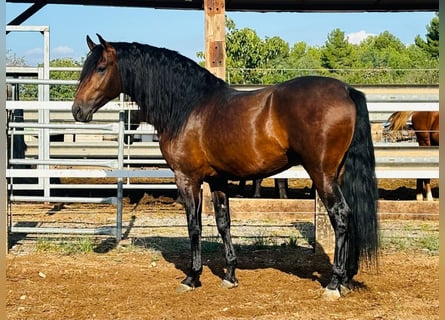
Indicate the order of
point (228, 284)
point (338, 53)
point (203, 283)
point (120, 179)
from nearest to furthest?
1. point (228, 284)
2. point (203, 283)
3. point (120, 179)
4. point (338, 53)

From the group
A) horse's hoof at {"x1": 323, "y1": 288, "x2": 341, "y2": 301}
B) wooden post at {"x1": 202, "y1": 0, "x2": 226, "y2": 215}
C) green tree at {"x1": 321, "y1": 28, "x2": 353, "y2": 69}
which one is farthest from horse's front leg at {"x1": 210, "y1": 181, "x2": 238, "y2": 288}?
green tree at {"x1": 321, "y1": 28, "x2": 353, "y2": 69}

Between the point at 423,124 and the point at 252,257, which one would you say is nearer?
the point at 252,257

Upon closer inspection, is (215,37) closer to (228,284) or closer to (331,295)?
(228,284)

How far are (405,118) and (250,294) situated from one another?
18.4ft

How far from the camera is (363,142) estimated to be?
3766mm

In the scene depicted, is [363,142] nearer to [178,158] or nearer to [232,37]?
[178,158]

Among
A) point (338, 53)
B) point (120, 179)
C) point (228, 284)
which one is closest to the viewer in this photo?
point (228, 284)

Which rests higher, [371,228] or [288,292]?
[371,228]

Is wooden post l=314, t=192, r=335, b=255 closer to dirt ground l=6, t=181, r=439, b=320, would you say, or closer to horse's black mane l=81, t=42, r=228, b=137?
dirt ground l=6, t=181, r=439, b=320

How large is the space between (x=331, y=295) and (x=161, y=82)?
2.11m

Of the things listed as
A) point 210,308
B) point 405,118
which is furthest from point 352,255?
point 405,118

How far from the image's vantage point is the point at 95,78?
418cm

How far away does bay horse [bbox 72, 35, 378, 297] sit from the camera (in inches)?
144

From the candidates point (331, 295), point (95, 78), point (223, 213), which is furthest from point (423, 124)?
point (95, 78)
